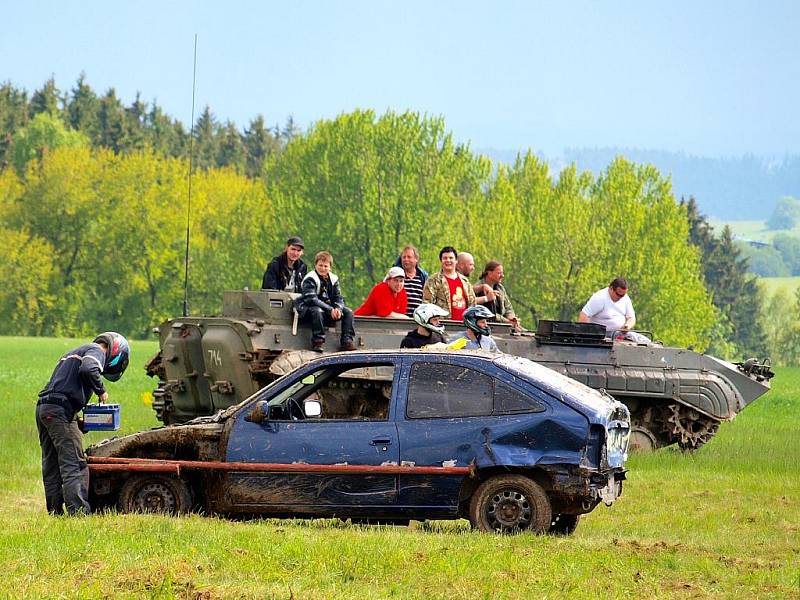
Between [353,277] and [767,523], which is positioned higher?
[353,277]

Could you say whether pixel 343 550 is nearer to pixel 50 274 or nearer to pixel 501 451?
→ pixel 501 451

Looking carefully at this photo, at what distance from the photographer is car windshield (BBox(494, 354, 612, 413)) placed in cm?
1190

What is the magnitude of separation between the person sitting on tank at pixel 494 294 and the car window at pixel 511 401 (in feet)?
27.2

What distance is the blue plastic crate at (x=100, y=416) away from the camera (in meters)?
12.8

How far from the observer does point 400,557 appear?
10078 mm

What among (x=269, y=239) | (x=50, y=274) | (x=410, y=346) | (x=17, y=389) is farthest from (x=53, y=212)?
(x=410, y=346)

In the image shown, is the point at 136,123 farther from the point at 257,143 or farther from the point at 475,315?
the point at 475,315

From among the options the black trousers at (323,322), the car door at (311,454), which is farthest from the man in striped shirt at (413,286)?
the car door at (311,454)

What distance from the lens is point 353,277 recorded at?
71.6 metres

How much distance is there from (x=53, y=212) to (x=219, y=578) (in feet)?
289

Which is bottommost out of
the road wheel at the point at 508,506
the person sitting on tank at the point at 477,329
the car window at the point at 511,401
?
the road wheel at the point at 508,506

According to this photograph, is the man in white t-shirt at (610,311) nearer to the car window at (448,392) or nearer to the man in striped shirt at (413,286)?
the man in striped shirt at (413,286)

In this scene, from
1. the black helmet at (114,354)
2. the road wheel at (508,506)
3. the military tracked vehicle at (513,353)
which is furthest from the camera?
the military tracked vehicle at (513,353)

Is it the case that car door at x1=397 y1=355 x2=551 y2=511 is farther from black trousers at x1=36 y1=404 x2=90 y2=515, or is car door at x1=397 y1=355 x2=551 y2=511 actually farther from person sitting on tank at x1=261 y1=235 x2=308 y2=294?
person sitting on tank at x1=261 y1=235 x2=308 y2=294
